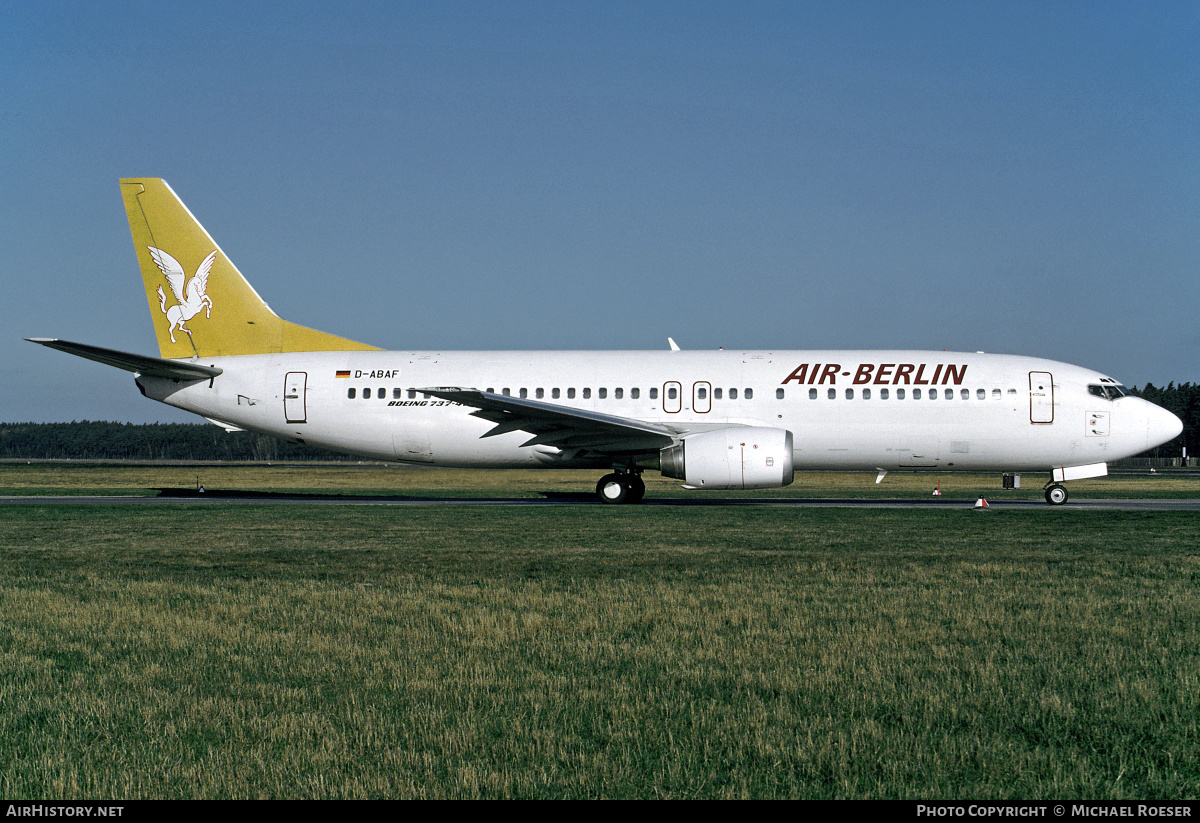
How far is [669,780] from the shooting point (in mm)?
4500

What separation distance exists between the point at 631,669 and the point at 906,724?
1.92m

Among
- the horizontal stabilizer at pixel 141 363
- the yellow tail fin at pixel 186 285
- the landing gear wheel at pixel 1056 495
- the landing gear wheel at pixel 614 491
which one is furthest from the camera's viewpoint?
the yellow tail fin at pixel 186 285

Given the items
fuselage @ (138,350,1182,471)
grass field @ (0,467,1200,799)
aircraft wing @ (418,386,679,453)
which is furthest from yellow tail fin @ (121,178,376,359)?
grass field @ (0,467,1200,799)

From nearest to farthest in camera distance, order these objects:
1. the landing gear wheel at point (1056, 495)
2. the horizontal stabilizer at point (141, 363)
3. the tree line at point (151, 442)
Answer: the horizontal stabilizer at point (141, 363) < the landing gear wheel at point (1056, 495) < the tree line at point (151, 442)

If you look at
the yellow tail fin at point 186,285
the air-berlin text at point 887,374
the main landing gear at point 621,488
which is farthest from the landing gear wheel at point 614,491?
the yellow tail fin at point 186,285

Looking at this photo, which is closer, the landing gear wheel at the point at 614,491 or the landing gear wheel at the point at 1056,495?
the landing gear wheel at the point at 614,491

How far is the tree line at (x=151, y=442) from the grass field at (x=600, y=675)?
385ft

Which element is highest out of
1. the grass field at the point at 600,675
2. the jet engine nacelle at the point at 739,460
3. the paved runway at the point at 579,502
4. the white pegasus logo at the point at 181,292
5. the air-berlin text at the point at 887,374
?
the white pegasus logo at the point at 181,292

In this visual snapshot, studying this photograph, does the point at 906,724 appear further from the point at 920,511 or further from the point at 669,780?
the point at 920,511

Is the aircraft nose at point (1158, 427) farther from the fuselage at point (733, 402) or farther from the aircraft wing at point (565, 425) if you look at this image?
the aircraft wing at point (565, 425)

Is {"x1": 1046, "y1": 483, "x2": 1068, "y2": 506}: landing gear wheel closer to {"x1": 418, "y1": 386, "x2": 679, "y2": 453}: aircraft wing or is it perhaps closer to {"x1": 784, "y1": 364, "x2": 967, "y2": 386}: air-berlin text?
{"x1": 784, "y1": 364, "x2": 967, "y2": 386}: air-berlin text

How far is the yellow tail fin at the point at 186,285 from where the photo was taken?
25969mm

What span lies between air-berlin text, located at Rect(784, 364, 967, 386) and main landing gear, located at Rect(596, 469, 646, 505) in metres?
4.53

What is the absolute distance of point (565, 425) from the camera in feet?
76.1
